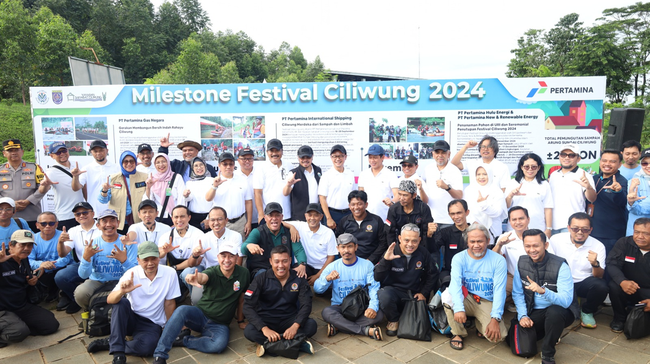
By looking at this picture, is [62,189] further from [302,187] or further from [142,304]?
[302,187]

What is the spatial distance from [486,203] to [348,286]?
6.98ft

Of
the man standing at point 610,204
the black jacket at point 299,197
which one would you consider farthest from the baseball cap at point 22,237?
the man standing at point 610,204

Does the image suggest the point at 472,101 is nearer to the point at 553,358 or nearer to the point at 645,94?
the point at 553,358

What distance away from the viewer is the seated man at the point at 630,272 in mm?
3998

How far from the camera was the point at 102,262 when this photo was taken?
14.4ft

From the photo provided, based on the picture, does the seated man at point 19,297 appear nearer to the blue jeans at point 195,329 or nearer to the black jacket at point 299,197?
the blue jeans at point 195,329

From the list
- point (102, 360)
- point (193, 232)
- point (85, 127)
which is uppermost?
point (85, 127)

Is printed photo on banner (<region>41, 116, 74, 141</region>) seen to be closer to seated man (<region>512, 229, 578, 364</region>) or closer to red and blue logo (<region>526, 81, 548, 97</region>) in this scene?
seated man (<region>512, 229, 578, 364</region>)

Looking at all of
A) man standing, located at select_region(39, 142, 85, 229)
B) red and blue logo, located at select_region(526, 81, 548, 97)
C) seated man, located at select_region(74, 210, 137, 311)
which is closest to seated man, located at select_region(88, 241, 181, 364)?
seated man, located at select_region(74, 210, 137, 311)

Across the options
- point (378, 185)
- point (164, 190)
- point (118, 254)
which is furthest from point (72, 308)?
point (378, 185)

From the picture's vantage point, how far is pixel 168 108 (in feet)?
21.4

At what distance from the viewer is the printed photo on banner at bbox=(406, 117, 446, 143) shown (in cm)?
604

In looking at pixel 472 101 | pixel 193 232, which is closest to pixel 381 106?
pixel 472 101

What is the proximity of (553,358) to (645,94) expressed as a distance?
28.2m
